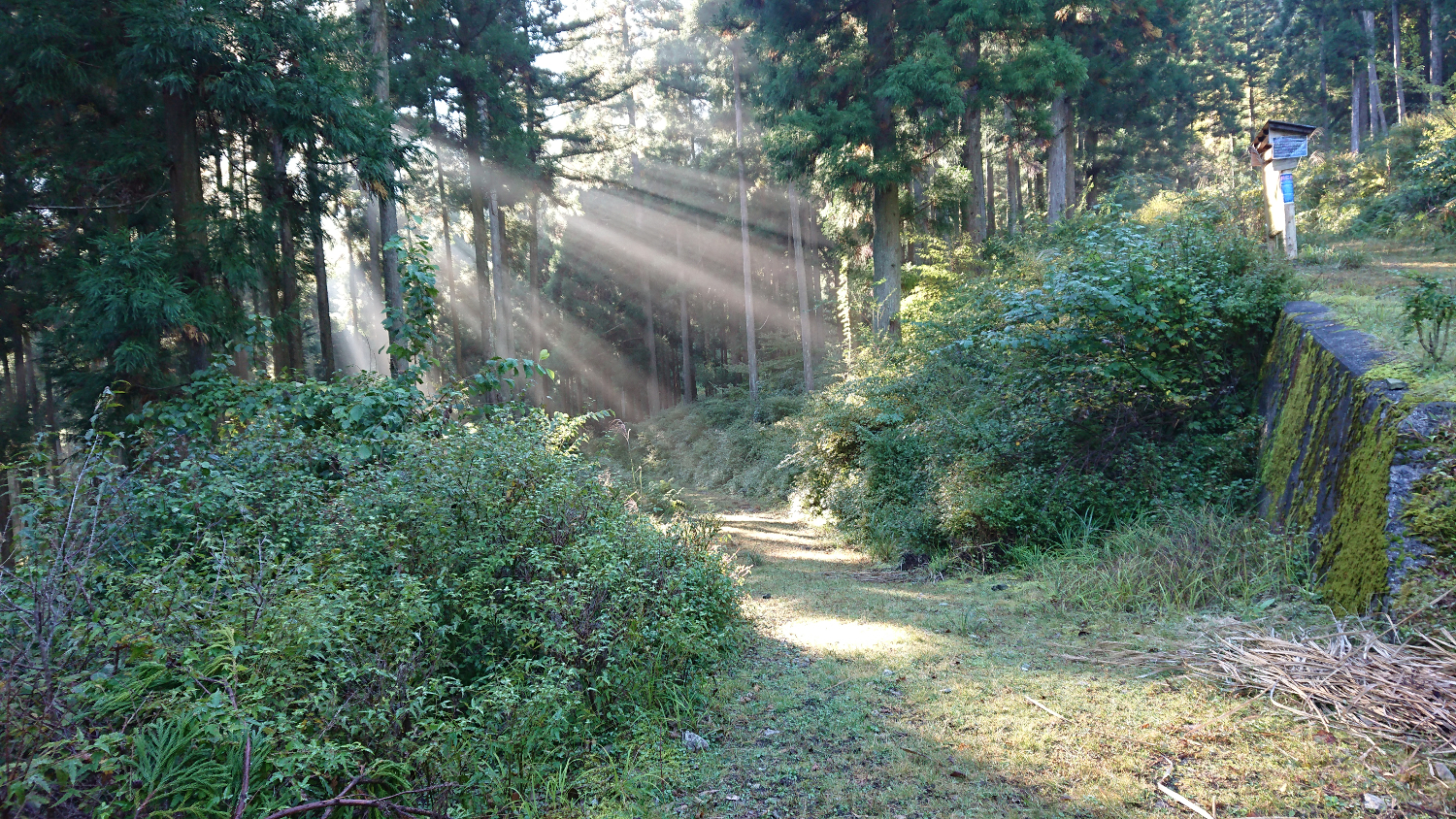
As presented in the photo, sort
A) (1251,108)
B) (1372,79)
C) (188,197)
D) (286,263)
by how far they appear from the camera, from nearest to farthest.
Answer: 1. (188,197)
2. (286,263)
3. (1372,79)
4. (1251,108)

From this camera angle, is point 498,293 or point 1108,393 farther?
point 498,293

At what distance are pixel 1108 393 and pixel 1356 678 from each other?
171 inches

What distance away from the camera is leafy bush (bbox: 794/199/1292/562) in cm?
717

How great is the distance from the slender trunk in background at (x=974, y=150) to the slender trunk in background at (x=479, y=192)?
1318 centimetres

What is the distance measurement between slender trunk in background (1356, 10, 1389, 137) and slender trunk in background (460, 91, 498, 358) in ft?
105

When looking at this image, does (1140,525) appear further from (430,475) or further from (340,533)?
(340,533)

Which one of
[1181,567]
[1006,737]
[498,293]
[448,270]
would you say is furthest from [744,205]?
[1006,737]

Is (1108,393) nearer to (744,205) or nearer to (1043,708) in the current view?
(1043,708)

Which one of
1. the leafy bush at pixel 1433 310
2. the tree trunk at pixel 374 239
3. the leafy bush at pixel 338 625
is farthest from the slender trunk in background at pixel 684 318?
the leafy bush at pixel 1433 310

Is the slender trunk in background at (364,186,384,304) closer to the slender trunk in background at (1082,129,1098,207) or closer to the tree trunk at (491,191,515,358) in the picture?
the tree trunk at (491,191,515,358)

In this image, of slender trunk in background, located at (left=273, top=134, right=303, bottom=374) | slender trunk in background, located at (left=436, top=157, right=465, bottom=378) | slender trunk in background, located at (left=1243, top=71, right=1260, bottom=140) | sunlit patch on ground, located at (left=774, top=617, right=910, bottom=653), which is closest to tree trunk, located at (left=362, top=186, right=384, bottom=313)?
slender trunk in background, located at (left=273, top=134, right=303, bottom=374)

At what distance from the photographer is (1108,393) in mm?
7555

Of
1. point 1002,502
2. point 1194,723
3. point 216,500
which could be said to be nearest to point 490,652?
point 216,500

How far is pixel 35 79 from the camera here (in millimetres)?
9289
